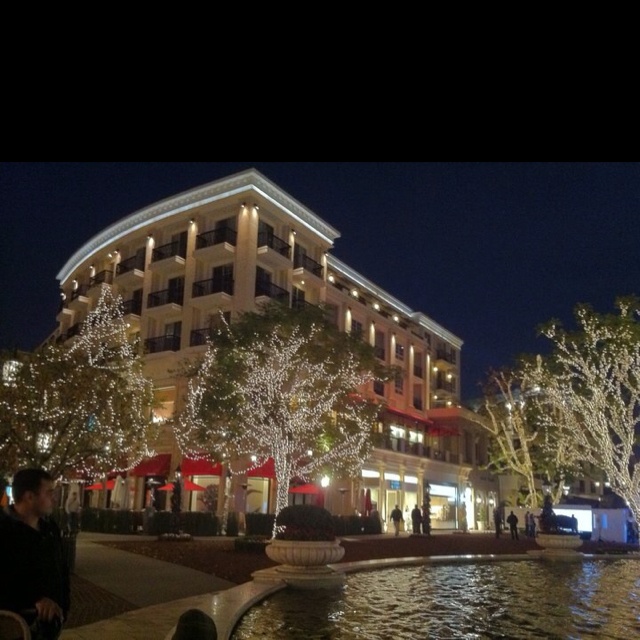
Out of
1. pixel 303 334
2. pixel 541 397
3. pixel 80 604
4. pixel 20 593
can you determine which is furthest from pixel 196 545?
pixel 541 397

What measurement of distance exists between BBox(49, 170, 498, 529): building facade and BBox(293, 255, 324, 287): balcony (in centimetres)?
8

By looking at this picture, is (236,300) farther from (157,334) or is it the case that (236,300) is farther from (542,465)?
(542,465)

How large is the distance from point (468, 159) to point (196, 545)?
61.2 feet

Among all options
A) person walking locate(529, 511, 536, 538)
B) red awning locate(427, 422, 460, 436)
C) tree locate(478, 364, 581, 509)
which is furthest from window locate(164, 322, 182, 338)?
red awning locate(427, 422, 460, 436)

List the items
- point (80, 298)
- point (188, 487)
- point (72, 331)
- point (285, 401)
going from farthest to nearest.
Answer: point (80, 298) < point (72, 331) < point (188, 487) < point (285, 401)

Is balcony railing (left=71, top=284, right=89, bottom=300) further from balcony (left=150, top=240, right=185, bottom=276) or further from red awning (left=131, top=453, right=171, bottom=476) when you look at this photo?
red awning (left=131, top=453, right=171, bottom=476)

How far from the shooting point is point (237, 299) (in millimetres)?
34469

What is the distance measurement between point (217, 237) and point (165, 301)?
15.4 ft

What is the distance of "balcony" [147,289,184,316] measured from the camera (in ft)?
119

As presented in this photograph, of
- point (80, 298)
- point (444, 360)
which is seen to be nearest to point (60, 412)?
point (80, 298)

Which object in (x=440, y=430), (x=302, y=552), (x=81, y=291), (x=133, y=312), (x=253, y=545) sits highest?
(x=81, y=291)

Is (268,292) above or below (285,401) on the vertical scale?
above

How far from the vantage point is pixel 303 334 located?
25859mm

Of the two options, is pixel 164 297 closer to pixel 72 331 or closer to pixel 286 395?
pixel 72 331
